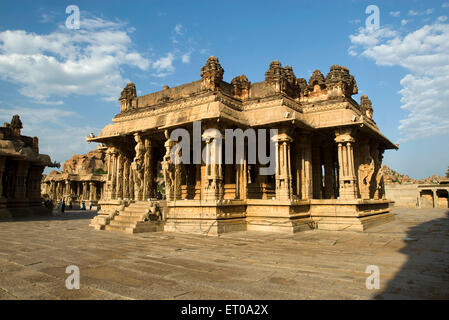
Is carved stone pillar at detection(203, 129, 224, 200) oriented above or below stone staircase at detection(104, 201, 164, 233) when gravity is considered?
above

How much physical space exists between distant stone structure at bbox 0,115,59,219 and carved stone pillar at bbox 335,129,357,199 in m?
22.3

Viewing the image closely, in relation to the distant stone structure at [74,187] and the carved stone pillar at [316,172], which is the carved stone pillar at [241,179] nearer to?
the carved stone pillar at [316,172]

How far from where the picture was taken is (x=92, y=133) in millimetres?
18453

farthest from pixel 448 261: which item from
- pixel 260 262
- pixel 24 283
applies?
pixel 24 283

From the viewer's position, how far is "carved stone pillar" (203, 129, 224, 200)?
1290 cm

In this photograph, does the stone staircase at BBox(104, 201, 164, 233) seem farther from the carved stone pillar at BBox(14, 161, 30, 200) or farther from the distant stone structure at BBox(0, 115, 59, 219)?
the carved stone pillar at BBox(14, 161, 30, 200)

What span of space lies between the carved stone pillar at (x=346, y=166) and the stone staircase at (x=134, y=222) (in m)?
8.69

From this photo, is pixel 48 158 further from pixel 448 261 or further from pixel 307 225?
pixel 448 261

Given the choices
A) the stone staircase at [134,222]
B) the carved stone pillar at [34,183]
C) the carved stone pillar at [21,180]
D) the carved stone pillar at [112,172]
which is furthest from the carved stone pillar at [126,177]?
the carved stone pillar at [34,183]

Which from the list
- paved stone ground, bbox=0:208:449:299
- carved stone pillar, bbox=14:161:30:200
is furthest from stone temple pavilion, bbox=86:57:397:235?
carved stone pillar, bbox=14:161:30:200

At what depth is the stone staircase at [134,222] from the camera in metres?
12.9

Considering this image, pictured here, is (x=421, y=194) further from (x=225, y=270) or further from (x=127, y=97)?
(x=225, y=270)

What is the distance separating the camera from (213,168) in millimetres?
13062
